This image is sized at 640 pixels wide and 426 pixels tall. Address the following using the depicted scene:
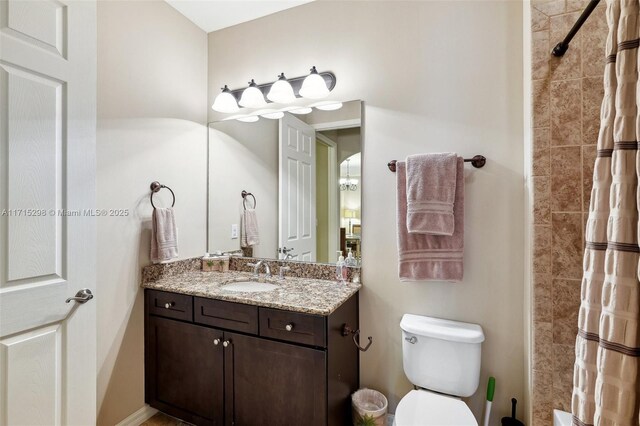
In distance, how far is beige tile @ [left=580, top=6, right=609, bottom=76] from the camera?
1205 mm

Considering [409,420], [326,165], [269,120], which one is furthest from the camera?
[269,120]

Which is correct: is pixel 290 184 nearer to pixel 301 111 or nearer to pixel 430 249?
pixel 301 111

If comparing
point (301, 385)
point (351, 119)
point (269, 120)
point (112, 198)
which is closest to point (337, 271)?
point (301, 385)

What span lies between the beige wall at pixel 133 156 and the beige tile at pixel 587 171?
2254 millimetres

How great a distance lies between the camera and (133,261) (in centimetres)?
180

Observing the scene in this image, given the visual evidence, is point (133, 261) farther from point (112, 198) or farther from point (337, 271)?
point (337, 271)

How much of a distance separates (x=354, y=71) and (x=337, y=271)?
1266 millimetres

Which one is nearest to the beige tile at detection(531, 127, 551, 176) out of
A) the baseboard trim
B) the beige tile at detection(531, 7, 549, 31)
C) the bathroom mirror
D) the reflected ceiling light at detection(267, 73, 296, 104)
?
the beige tile at detection(531, 7, 549, 31)

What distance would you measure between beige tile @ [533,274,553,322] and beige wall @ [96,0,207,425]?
82.0 inches

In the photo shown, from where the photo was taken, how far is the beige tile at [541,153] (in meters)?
1.28

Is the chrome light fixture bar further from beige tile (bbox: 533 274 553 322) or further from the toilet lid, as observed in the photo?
the toilet lid

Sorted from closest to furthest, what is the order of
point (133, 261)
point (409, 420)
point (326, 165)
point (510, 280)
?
point (409, 420)
point (510, 280)
point (133, 261)
point (326, 165)

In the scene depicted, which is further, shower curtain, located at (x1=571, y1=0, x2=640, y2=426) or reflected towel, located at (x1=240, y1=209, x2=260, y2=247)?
reflected towel, located at (x1=240, y1=209, x2=260, y2=247)

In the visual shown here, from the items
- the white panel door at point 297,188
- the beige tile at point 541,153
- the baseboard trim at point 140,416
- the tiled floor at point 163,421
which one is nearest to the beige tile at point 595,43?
the beige tile at point 541,153
